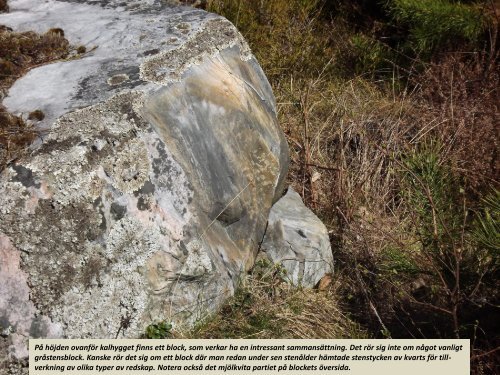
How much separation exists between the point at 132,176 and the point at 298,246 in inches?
41.2

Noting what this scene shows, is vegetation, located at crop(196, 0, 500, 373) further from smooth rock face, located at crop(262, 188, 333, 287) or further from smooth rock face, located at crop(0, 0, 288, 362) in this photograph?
smooth rock face, located at crop(0, 0, 288, 362)

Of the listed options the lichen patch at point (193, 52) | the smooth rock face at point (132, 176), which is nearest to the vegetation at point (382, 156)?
the smooth rock face at point (132, 176)

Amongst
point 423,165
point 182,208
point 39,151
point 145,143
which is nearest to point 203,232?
point 182,208

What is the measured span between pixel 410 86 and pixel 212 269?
106 inches

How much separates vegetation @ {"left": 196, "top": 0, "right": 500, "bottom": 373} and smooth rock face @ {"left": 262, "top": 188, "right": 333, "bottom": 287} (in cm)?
11

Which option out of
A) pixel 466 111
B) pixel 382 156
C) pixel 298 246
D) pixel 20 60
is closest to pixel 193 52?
pixel 20 60

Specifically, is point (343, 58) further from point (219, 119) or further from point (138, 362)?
point (138, 362)

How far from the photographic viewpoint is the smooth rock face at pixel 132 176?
2133mm

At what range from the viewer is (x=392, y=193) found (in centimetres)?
361

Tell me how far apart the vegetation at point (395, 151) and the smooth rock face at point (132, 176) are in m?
0.32

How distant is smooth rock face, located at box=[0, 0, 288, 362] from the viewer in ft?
7.00

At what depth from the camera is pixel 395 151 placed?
3.73 meters

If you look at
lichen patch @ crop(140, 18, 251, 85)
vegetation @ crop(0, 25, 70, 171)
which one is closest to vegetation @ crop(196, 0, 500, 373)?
lichen patch @ crop(140, 18, 251, 85)

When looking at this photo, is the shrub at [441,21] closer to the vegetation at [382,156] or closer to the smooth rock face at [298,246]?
the vegetation at [382,156]
